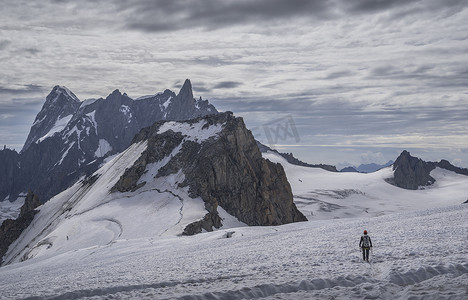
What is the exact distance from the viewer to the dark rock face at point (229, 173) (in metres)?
112

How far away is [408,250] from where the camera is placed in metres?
23.5

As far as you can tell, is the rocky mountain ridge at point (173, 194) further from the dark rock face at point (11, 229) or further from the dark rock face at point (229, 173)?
the dark rock face at point (11, 229)

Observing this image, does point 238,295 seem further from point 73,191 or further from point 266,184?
point 73,191

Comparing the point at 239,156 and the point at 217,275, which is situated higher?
the point at 239,156

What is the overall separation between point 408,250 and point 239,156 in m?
101

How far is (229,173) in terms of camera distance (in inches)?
4680

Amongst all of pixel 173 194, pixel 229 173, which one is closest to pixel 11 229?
pixel 173 194

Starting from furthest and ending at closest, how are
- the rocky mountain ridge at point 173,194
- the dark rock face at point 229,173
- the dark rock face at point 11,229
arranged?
the dark rock face at point 11,229 < the dark rock face at point 229,173 < the rocky mountain ridge at point 173,194

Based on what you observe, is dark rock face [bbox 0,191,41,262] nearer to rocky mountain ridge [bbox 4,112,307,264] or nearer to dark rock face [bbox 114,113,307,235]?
rocky mountain ridge [bbox 4,112,307,264]

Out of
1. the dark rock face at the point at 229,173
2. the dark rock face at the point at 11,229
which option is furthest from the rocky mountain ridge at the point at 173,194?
the dark rock face at the point at 11,229

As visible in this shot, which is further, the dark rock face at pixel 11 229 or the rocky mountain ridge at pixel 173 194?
the dark rock face at pixel 11 229

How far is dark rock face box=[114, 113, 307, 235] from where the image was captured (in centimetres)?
11231

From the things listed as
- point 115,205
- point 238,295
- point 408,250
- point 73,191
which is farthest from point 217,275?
point 73,191

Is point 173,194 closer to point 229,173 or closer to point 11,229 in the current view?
point 229,173
